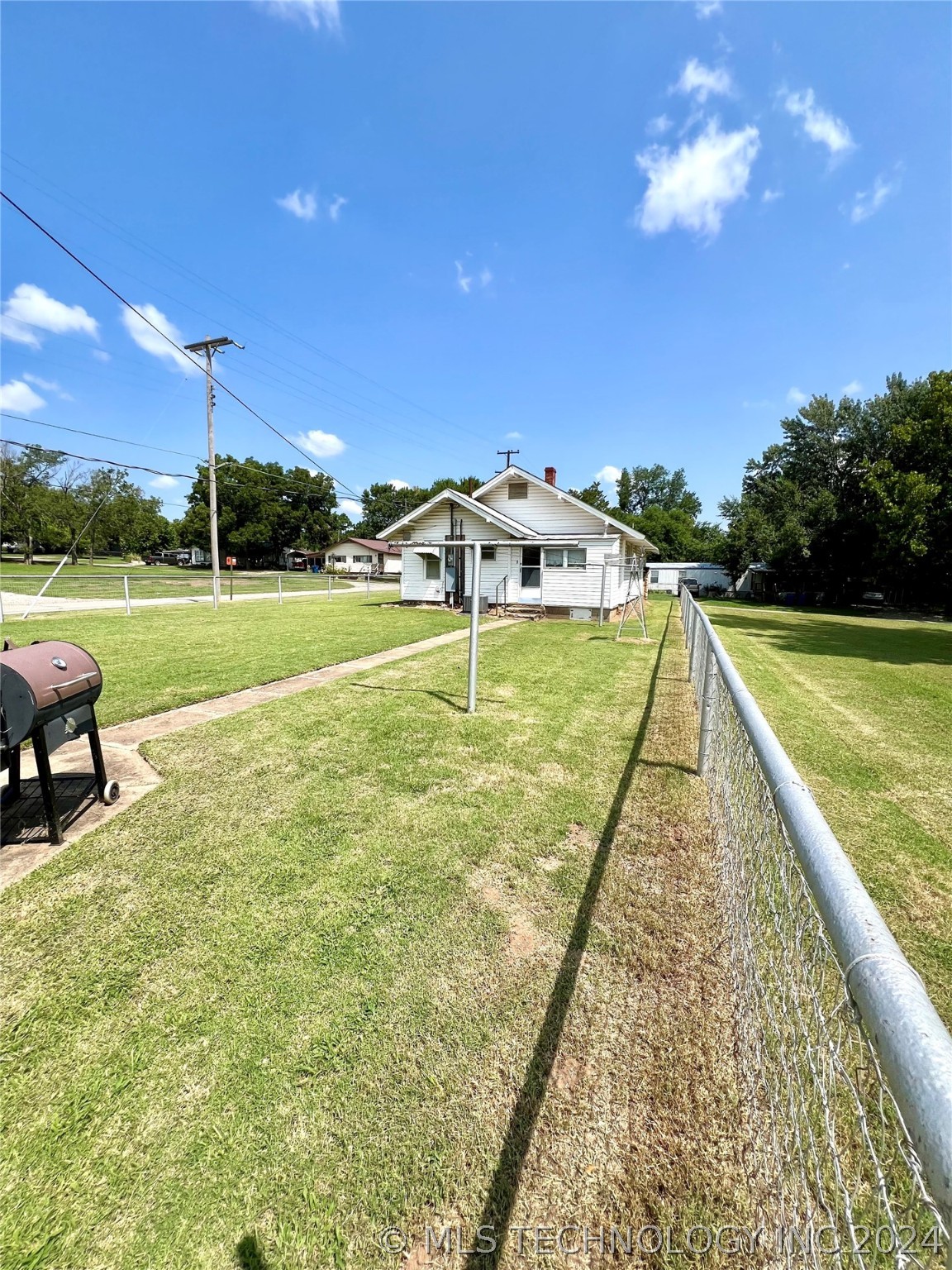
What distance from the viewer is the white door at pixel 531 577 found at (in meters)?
18.7

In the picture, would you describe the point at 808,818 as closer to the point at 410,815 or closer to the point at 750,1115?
the point at 750,1115

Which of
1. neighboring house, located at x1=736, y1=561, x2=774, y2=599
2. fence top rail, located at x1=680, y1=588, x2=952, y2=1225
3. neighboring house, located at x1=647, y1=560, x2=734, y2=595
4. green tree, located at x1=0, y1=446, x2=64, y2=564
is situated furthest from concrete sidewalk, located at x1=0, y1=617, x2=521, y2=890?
green tree, located at x1=0, y1=446, x2=64, y2=564

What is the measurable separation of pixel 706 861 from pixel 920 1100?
3.08 metres

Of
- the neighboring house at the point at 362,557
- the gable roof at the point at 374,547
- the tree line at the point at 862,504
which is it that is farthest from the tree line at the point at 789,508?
the gable roof at the point at 374,547

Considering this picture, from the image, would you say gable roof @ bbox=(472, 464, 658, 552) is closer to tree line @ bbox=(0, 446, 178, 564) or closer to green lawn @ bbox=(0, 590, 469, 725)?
green lawn @ bbox=(0, 590, 469, 725)

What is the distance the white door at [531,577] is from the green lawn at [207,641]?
2987 millimetres

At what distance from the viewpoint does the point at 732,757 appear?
3.36m

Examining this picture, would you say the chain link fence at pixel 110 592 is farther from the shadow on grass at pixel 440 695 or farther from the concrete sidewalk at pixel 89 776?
the shadow on grass at pixel 440 695

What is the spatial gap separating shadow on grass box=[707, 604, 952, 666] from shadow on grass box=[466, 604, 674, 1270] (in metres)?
11.4

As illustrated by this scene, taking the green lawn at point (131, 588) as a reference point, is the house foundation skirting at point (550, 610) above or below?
below

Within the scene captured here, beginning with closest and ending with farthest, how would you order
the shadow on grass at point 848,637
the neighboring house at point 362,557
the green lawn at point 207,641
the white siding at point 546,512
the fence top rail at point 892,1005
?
the fence top rail at point 892,1005 → the green lawn at point 207,641 → the shadow on grass at point 848,637 → the white siding at point 546,512 → the neighboring house at point 362,557

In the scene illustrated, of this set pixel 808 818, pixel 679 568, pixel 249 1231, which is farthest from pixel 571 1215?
pixel 679 568

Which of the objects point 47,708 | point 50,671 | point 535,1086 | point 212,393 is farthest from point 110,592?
point 535,1086

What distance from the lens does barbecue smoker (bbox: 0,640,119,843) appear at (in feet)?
10.2
